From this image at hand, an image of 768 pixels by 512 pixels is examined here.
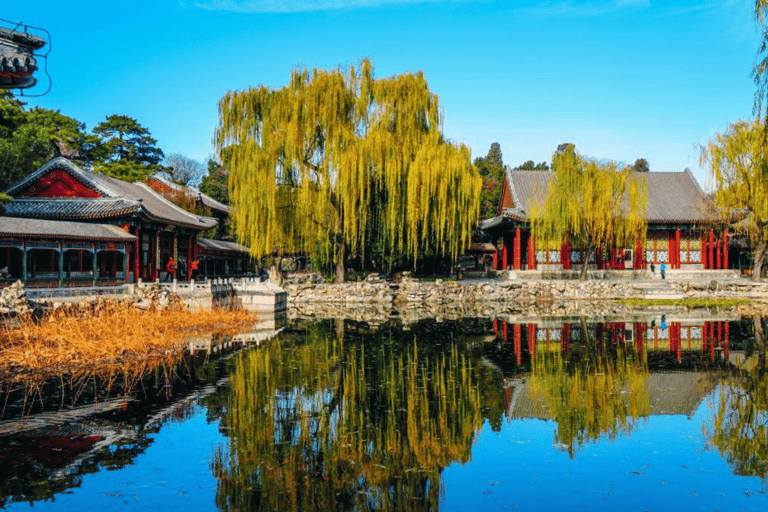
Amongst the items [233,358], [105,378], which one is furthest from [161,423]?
[233,358]

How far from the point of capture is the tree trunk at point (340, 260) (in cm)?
2298

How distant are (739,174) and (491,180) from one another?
88.1 ft

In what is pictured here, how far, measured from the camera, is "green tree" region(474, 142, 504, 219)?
44.8m

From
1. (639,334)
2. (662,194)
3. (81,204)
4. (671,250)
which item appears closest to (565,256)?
(671,250)

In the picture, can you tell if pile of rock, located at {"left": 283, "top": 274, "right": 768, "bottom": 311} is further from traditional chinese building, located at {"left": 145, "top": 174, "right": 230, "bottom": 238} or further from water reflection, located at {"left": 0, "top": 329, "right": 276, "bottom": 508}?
water reflection, located at {"left": 0, "top": 329, "right": 276, "bottom": 508}

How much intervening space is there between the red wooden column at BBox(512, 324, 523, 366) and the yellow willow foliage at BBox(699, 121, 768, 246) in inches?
535

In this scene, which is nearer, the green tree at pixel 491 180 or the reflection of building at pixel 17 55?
the reflection of building at pixel 17 55

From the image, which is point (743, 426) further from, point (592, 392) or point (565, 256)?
point (565, 256)

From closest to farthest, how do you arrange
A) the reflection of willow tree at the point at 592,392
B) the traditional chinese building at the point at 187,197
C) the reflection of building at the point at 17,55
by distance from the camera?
the reflection of willow tree at the point at 592,392, the reflection of building at the point at 17,55, the traditional chinese building at the point at 187,197

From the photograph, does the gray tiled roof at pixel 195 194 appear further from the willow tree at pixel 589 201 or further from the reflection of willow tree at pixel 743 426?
the reflection of willow tree at pixel 743 426

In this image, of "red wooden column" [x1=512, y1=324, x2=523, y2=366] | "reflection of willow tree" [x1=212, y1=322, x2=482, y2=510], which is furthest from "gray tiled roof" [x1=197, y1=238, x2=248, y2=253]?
"reflection of willow tree" [x1=212, y1=322, x2=482, y2=510]

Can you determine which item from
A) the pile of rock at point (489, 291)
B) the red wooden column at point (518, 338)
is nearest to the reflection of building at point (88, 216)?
the pile of rock at point (489, 291)

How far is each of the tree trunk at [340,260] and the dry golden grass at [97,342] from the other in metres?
8.94

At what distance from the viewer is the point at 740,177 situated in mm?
24766
